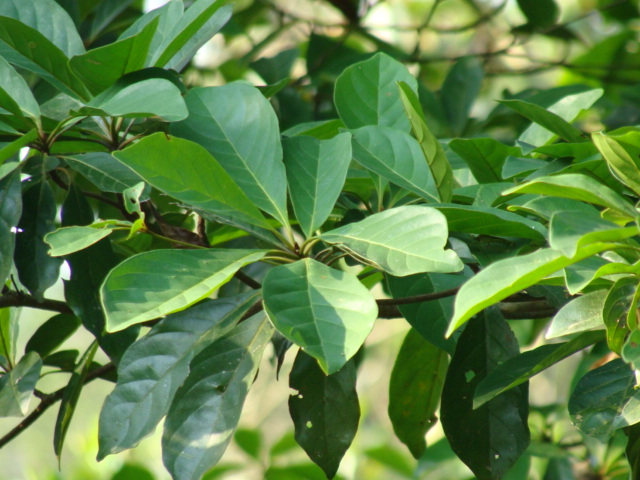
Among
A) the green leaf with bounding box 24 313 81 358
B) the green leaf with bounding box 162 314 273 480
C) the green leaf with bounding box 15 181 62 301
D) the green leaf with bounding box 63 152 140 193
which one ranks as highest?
the green leaf with bounding box 63 152 140 193

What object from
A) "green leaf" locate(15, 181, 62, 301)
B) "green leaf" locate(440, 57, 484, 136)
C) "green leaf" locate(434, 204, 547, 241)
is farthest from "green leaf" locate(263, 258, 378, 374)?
"green leaf" locate(440, 57, 484, 136)

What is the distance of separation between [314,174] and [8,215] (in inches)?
11.6

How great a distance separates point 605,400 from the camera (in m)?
0.63

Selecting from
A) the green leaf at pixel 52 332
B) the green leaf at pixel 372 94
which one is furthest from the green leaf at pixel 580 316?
the green leaf at pixel 52 332

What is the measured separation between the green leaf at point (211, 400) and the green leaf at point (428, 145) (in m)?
0.21

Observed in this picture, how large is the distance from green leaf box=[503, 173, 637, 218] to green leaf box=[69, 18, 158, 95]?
342 millimetres

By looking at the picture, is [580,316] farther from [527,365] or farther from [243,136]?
[243,136]

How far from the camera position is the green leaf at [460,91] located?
64.1 inches

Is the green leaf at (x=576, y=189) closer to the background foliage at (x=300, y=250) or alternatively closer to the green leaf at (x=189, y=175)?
the background foliage at (x=300, y=250)

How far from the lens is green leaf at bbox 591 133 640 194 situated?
21.4 inches

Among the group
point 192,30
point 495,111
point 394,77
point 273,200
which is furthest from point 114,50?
point 495,111

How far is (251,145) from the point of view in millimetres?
679

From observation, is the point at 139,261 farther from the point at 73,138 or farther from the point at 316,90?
the point at 316,90

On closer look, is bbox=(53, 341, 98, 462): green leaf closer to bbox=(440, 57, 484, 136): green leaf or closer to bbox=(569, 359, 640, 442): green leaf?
bbox=(569, 359, 640, 442): green leaf
